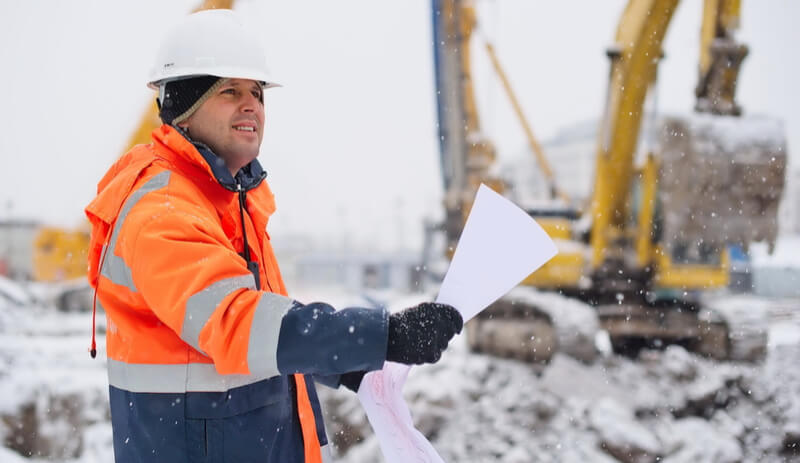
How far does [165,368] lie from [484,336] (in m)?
6.08

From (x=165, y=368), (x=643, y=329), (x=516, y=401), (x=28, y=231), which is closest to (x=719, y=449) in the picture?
(x=516, y=401)

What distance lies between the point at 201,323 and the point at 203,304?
0.04 metres

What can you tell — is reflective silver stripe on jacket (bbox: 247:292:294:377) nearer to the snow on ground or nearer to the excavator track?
the snow on ground

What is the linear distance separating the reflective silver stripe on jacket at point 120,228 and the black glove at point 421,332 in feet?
1.82

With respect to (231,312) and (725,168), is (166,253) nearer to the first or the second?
(231,312)

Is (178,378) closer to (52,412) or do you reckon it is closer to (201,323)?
(201,323)

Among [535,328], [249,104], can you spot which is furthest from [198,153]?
[535,328]

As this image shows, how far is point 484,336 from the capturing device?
23.5 feet

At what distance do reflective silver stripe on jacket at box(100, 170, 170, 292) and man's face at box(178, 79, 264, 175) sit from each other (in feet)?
0.62

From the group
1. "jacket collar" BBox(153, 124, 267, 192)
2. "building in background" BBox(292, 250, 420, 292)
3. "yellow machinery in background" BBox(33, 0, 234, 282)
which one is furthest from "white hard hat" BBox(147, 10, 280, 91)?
"building in background" BBox(292, 250, 420, 292)

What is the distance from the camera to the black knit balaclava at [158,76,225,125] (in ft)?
4.89

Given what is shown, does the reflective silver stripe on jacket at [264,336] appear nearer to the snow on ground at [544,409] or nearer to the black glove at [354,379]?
the black glove at [354,379]

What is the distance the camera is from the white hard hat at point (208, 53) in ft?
4.90

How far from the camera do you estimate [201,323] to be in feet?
3.94
